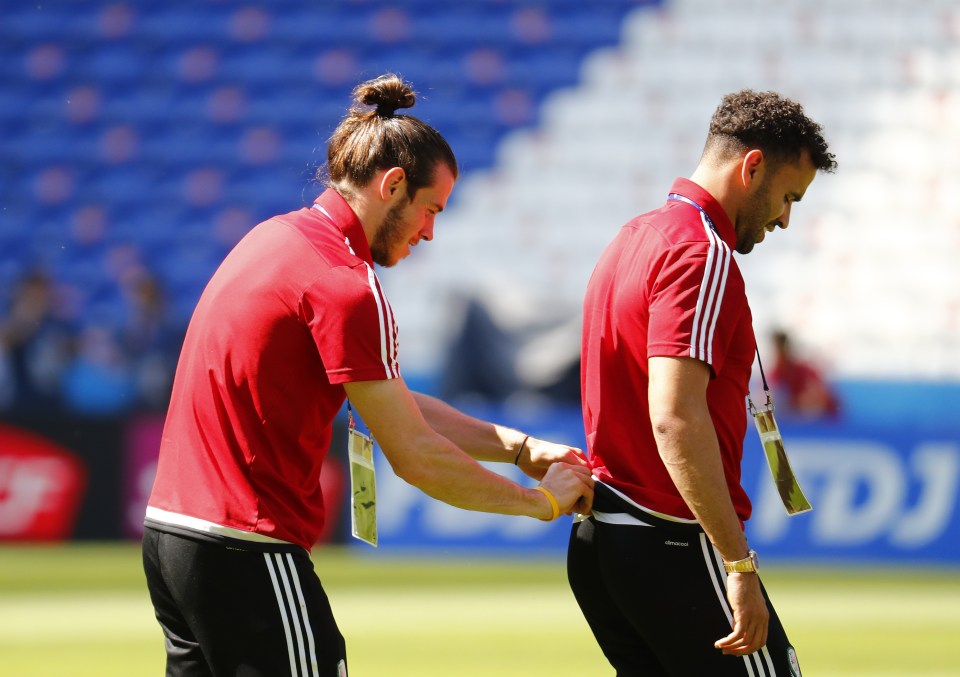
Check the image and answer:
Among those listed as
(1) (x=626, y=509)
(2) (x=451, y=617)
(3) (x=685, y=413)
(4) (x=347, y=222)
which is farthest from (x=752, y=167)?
(2) (x=451, y=617)

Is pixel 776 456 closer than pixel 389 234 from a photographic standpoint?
No

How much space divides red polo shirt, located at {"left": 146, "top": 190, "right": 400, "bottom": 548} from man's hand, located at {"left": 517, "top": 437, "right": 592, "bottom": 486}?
733mm

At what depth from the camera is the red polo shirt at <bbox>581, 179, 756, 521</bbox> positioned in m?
3.49

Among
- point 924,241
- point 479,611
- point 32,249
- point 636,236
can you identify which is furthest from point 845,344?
point 636,236

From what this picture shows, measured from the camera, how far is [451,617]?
9.09 meters

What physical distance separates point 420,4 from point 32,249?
18.6ft

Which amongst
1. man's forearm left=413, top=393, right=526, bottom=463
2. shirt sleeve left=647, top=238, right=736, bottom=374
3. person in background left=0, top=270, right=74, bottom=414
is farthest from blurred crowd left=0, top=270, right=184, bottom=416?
shirt sleeve left=647, top=238, right=736, bottom=374

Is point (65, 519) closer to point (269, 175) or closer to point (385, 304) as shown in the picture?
point (269, 175)

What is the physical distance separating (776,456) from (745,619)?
0.49 metres

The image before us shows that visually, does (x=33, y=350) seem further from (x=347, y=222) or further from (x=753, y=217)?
(x=753, y=217)

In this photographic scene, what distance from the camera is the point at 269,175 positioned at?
680 inches

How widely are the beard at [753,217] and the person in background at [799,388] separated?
29.3 feet

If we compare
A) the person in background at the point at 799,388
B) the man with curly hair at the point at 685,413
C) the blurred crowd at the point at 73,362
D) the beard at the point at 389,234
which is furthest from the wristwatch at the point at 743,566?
the blurred crowd at the point at 73,362

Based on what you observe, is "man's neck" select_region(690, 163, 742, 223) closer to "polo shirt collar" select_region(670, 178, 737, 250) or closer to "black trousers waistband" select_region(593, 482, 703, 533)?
"polo shirt collar" select_region(670, 178, 737, 250)
